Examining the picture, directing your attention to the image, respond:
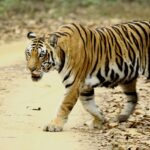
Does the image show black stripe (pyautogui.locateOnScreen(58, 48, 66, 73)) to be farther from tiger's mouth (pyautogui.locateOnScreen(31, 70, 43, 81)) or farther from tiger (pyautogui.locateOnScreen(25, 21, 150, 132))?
tiger's mouth (pyautogui.locateOnScreen(31, 70, 43, 81))

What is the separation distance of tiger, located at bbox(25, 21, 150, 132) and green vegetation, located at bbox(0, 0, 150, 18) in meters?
15.0

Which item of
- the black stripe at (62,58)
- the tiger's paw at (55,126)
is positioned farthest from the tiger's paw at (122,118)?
the black stripe at (62,58)

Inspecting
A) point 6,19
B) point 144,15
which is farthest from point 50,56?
point 144,15

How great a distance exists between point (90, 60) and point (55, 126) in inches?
38.8

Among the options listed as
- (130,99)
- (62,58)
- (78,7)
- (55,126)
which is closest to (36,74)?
(62,58)

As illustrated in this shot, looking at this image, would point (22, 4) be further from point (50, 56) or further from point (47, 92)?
point (50, 56)

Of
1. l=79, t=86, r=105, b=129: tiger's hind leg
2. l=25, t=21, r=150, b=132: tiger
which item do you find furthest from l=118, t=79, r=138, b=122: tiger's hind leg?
l=79, t=86, r=105, b=129: tiger's hind leg

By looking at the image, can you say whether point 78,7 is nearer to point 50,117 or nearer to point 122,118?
point 50,117

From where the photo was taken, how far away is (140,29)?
1035 cm

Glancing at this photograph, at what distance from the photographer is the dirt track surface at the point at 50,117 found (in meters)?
8.53

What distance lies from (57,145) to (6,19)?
16.2 metres

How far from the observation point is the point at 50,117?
34.0 feet

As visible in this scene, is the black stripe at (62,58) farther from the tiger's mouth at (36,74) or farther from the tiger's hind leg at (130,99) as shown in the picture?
the tiger's hind leg at (130,99)

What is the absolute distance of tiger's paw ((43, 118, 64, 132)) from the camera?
30.6 feet
